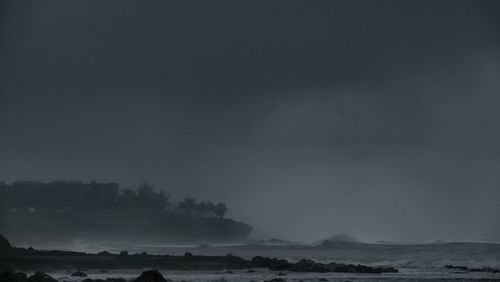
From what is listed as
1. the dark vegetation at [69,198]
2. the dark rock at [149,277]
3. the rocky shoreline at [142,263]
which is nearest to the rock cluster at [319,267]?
the rocky shoreline at [142,263]

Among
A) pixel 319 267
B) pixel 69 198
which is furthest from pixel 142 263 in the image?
pixel 69 198

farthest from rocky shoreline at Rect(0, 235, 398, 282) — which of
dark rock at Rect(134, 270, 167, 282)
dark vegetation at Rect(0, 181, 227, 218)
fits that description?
dark vegetation at Rect(0, 181, 227, 218)

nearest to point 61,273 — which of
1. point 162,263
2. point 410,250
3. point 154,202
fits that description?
point 162,263

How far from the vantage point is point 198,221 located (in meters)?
158

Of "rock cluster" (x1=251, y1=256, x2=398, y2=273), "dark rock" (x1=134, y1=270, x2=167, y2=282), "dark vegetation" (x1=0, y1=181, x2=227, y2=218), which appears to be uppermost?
"dark vegetation" (x1=0, y1=181, x2=227, y2=218)

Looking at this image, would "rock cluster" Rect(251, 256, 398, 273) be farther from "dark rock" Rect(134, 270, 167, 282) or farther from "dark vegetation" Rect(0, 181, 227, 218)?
"dark vegetation" Rect(0, 181, 227, 218)

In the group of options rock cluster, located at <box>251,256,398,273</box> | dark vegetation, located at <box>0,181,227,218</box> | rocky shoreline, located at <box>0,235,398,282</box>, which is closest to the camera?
rock cluster, located at <box>251,256,398,273</box>

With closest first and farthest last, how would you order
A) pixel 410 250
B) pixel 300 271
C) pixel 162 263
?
pixel 300 271 < pixel 162 263 < pixel 410 250

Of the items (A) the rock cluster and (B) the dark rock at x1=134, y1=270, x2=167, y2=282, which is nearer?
(B) the dark rock at x1=134, y1=270, x2=167, y2=282

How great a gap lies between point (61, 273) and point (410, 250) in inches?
1578

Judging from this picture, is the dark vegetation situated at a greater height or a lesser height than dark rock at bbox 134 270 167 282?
greater

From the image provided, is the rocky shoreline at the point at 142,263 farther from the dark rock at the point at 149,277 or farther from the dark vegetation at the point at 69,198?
the dark vegetation at the point at 69,198

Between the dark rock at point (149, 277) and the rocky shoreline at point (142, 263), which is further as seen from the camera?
the rocky shoreline at point (142, 263)

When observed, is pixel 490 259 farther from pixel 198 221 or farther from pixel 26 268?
pixel 198 221
